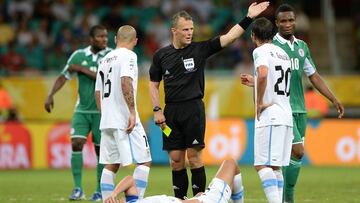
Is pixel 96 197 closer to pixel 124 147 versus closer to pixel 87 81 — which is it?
pixel 87 81

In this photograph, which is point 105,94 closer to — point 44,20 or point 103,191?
point 103,191

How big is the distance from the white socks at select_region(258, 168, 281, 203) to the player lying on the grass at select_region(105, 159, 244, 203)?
1.53ft

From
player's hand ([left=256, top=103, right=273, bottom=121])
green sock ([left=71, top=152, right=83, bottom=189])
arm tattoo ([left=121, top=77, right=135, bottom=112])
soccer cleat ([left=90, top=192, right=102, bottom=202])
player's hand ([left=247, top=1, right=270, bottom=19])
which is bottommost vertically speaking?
soccer cleat ([left=90, top=192, right=102, bottom=202])

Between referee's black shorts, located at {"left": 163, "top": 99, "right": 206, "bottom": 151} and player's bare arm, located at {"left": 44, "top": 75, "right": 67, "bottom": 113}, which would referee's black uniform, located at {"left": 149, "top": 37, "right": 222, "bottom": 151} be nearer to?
referee's black shorts, located at {"left": 163, "top": 99, "right": 206, "bottom": 151}

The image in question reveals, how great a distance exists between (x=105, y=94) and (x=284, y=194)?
2.93 m

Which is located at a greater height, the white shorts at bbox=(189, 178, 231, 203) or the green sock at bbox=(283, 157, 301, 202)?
the white shorts at bbox=(189, 178, 231, 203)

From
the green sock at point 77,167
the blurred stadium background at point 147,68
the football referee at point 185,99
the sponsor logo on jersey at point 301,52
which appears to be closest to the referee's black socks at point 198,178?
the football referee at point 185,99

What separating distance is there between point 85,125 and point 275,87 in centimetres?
507

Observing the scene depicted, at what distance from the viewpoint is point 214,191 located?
417 inches

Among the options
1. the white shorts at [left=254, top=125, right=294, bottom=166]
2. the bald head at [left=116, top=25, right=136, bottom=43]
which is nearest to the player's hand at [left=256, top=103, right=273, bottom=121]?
the white shorts at [left=254, top=125, right=294, bottom=166]

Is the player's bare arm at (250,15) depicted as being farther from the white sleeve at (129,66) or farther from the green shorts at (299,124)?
the green shorts at (299,124)

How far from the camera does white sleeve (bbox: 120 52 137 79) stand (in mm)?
12492

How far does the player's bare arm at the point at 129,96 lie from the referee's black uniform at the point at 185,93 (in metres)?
0.83

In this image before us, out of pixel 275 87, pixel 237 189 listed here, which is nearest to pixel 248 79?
pixel 275 87
